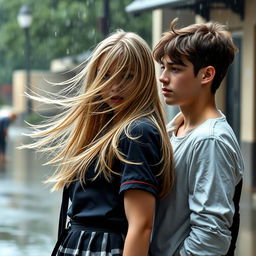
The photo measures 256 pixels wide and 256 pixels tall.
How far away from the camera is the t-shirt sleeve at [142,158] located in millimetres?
2213

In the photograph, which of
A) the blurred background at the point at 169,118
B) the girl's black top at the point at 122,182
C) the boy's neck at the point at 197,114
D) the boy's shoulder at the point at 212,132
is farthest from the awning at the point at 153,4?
the girl's black top at the point at 122,182

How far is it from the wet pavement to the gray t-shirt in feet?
8.53

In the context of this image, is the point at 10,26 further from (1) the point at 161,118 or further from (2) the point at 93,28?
(1) the point at 161,118

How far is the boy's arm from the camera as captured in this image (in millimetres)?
2209

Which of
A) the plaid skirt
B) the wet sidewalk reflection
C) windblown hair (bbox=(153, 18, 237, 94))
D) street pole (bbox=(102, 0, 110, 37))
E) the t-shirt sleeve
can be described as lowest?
the wet sidewalk reflection

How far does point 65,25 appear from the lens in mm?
25812

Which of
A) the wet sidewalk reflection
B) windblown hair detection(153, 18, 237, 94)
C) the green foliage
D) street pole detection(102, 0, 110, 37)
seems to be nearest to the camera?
windblown hair detection(153, 18, 237, 94)

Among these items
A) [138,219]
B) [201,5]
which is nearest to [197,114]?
[138,219]

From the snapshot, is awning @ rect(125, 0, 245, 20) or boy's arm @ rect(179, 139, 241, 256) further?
Answer: awning @ rect(125, 0, 245, 20)

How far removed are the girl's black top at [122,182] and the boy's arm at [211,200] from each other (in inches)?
5.5

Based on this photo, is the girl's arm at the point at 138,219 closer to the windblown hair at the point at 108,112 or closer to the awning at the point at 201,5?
the windblown hair at the point at 108,112

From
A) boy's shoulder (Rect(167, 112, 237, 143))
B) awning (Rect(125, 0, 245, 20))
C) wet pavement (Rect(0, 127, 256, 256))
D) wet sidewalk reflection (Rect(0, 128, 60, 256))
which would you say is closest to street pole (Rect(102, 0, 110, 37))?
awning (Rect(125, 0, 245, 20))

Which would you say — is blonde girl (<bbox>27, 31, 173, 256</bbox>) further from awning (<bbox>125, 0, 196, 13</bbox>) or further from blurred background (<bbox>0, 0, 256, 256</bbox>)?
awning (<bbox>125, 0, 196, 13</bbox>)

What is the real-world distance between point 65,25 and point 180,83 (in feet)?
78.3
